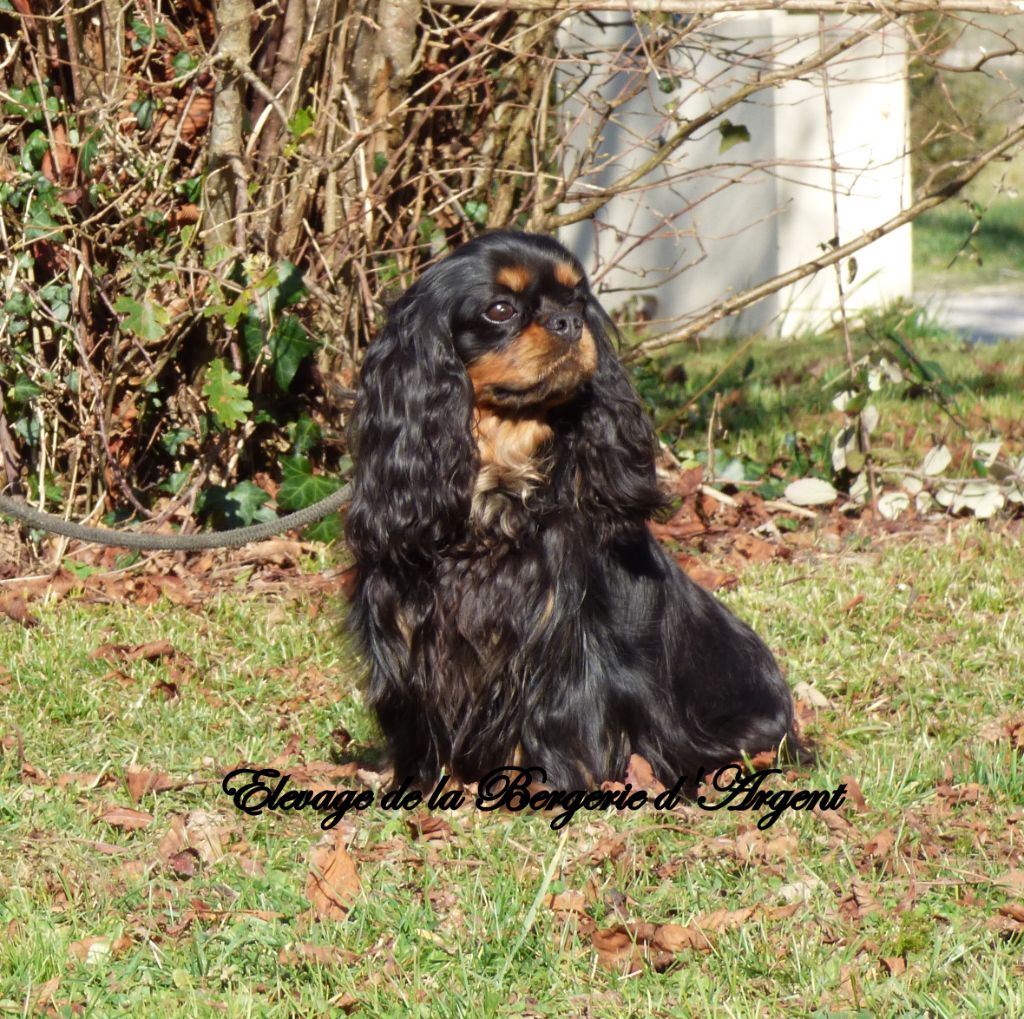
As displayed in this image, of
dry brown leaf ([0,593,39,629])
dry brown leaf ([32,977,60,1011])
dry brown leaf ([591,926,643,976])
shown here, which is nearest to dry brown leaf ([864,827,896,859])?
dry brown leaf ([591,926,643,976])

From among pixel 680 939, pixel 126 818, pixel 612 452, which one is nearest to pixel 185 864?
pixel 126 818

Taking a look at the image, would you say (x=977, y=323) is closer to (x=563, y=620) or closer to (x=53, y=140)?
(x=53, y=140)

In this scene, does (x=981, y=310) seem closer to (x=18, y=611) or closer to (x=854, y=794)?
(x=18, y=611)

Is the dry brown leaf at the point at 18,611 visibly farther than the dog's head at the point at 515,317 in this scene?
Yes

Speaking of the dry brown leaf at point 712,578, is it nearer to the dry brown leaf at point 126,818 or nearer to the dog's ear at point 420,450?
the dog's ear at point 420,450

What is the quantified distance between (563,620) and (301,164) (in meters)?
2.56

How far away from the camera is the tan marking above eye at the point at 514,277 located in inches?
139

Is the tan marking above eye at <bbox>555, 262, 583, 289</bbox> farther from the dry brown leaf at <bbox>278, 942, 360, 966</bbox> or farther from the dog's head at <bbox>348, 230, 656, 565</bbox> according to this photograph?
the dry brown leaf at <bbox>278, 942, 360, 966</bbox>

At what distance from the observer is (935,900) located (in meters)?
3.19

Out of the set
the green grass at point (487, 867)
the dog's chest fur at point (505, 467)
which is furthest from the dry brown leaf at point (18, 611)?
the dog's chest fur at point (505, 467)

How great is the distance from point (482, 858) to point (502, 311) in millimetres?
1240

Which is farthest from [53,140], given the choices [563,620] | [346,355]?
[563,620]

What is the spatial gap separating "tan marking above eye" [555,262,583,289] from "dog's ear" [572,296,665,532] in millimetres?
161

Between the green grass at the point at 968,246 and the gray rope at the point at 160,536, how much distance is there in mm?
8015
